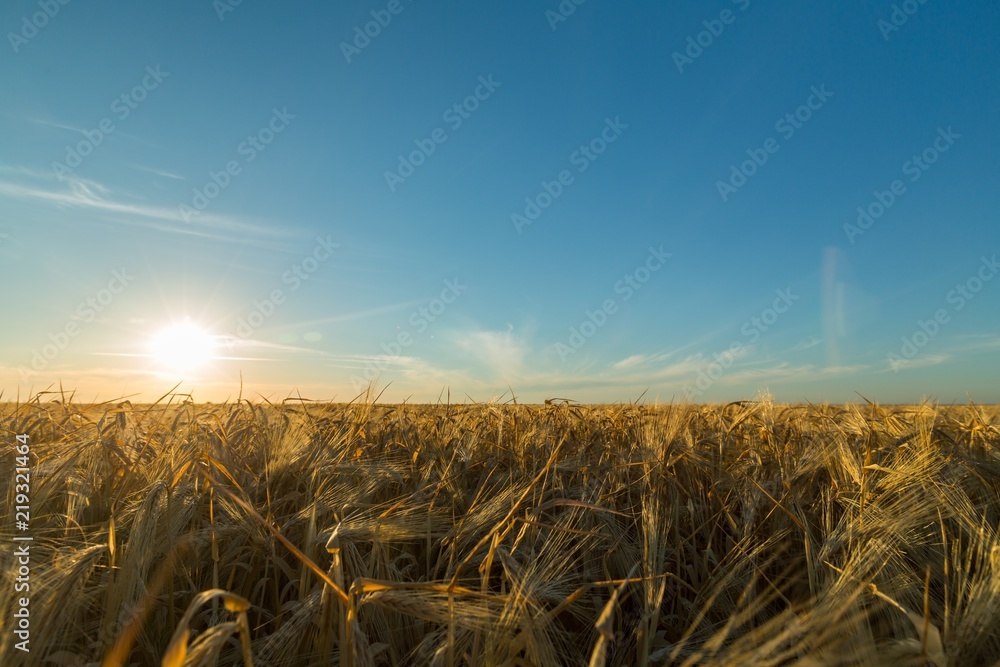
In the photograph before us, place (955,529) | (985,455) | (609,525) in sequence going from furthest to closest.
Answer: (985,455), (955,529), (609,525)

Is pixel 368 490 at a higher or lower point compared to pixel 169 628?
higher

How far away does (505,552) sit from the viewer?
4.60ft

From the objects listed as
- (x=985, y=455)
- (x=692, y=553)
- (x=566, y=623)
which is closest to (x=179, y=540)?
(x=566, y=623)

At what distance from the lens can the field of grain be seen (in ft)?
4.05

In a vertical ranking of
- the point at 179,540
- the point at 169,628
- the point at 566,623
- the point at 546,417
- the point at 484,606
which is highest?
the point at 546,417

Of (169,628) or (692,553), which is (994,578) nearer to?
(692,553)

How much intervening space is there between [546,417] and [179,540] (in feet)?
10.2

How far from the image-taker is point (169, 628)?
1.66m

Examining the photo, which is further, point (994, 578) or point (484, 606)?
point (994, 578)

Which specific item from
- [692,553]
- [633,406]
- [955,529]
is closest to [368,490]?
[692,553]

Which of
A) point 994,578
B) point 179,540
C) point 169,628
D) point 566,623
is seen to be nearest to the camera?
point 994,578

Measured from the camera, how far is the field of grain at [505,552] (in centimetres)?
123

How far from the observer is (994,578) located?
4.54ft

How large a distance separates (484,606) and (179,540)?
116 centimetres
